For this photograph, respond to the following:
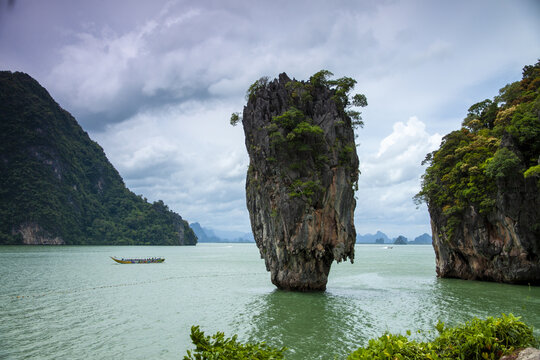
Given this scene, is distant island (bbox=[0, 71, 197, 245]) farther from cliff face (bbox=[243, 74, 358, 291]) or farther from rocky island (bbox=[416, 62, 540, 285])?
rocky island (bbox=[416, 62, 540, 285])

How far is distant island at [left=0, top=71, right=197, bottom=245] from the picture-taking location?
10816 centimetres

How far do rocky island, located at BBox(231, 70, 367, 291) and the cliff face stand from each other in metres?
0.07

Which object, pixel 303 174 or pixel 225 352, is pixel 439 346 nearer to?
pixel 225 352

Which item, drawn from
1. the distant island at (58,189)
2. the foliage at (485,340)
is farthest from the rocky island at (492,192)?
the distant island at (58,189)

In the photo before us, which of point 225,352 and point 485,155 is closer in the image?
point 225,352

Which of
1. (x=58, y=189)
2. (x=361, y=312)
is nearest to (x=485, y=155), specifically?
(x=361, y=312)

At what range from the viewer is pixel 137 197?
15688 cm

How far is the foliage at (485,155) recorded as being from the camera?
2377cm

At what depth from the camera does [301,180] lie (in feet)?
77.4

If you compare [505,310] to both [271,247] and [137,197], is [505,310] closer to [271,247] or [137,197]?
[271,247]

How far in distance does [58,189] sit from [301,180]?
422ft

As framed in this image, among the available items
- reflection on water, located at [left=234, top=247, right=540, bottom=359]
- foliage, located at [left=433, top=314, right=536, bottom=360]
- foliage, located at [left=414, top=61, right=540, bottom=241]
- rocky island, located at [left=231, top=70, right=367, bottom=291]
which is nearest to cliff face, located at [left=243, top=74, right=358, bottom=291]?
rocky island, located at [left=231, top=70, right=367, bottom=291]

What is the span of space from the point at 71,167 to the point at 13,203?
36.6 m

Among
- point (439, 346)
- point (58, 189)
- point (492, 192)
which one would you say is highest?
point (58, 189)
